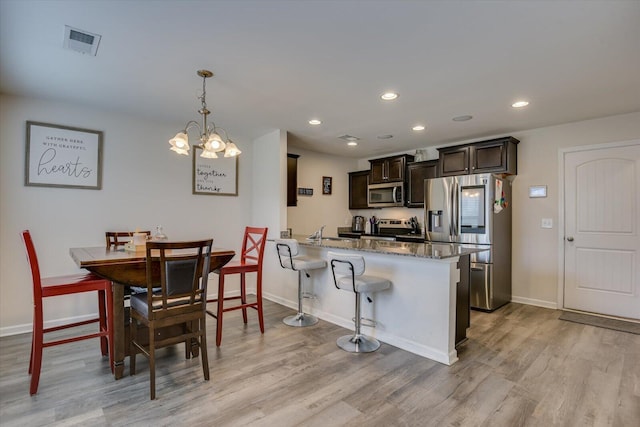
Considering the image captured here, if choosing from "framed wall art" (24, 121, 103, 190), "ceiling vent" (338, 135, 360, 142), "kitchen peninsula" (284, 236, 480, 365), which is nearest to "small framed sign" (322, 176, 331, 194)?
"ceiling vent" (338, 135, 360, 142)

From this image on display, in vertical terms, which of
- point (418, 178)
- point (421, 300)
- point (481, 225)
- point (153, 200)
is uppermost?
point (418, 178)

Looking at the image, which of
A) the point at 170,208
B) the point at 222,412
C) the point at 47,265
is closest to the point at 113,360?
the point at 222,412

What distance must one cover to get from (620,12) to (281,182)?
350 cm

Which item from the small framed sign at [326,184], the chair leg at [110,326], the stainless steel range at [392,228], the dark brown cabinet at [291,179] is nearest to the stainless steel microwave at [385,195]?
the stainless steel range at [392,228]

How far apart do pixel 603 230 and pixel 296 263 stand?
3658 millimetres

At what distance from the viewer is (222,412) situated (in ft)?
6.53

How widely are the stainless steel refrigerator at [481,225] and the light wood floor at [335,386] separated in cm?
98

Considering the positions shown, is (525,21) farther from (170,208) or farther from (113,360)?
(170,208)

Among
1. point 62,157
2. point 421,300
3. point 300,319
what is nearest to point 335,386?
point 421,300

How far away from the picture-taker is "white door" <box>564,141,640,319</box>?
3691mm

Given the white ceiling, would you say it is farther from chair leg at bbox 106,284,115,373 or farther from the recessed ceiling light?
chair leg at bbox 106,284,115,373

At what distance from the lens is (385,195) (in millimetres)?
5820

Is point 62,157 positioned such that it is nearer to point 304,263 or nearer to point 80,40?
point 80,40

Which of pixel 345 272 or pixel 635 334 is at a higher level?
pixel 345 272
